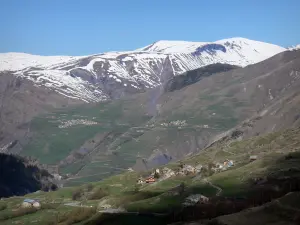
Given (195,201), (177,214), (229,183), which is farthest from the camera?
(229,183)

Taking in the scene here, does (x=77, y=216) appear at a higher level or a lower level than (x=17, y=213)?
higher

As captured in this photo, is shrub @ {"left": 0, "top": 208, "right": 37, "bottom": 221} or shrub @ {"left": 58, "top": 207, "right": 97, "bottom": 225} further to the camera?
shrub @ {"left": 0, "top": 208, "right": 37, "bottom": 221}

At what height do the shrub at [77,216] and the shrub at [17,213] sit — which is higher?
the shrub at [77,216]

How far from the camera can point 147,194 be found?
15875 centimetres

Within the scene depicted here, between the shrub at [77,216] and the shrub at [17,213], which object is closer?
the shrub at [77,216]

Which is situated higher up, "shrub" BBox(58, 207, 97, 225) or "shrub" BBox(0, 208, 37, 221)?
"shrub" BBox(58, 207, 97, 225)

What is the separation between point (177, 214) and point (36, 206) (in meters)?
A: 81.7

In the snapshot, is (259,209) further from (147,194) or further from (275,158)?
(275,158)

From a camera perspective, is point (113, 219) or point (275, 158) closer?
point (113, 219)

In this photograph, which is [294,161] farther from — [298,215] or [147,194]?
[298,215]

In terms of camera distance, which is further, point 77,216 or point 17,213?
point 17,213

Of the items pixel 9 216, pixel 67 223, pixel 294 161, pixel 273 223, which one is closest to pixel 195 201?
pixel 67 223

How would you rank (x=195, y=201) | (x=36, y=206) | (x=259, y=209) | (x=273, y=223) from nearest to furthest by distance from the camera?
(x=273, y=223) < (x=259, y=209) < (x=195, y=201) < (x=36, y=206)

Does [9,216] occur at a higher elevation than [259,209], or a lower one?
lower
